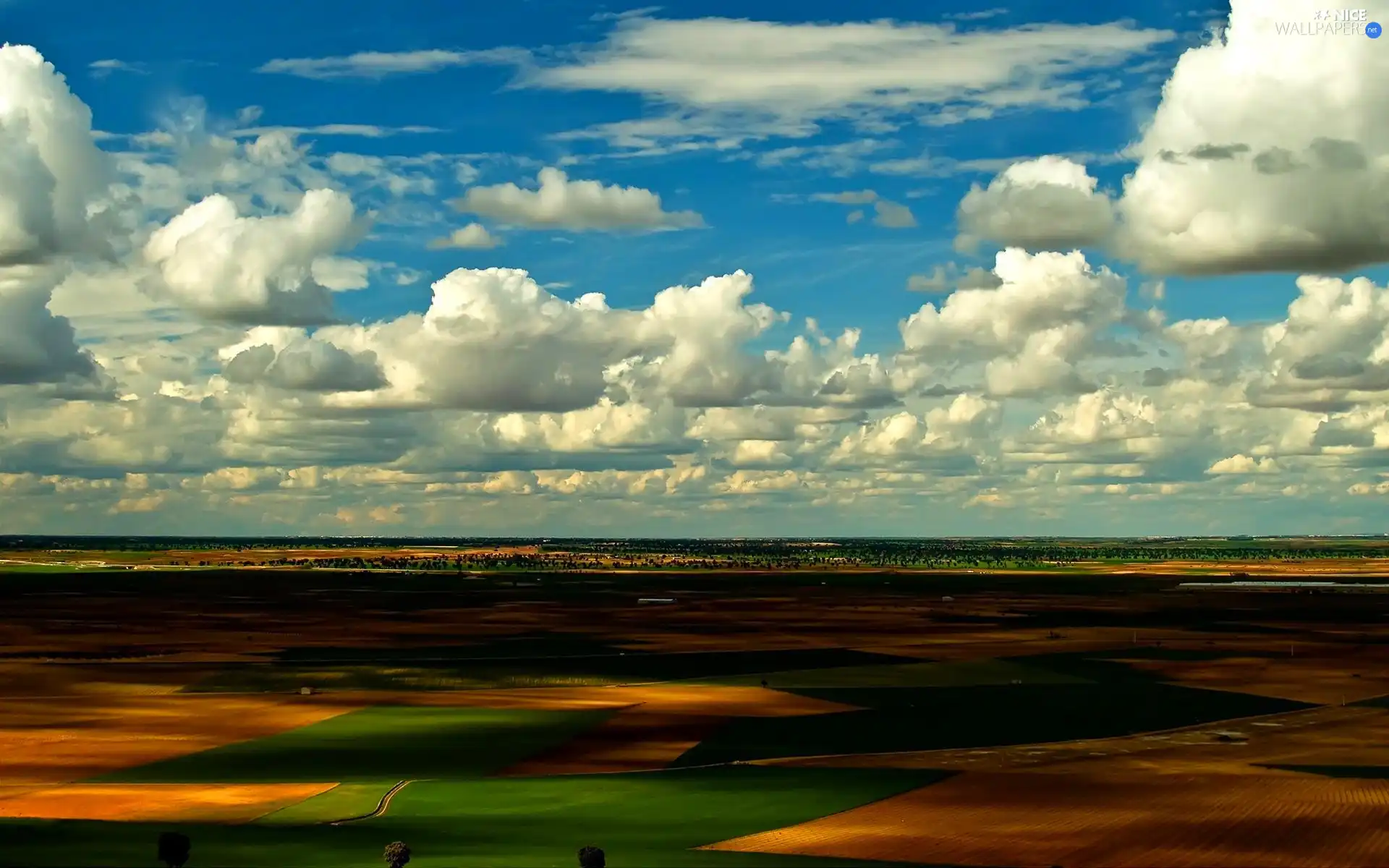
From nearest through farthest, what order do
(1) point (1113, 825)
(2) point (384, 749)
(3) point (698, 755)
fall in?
(1) point (1113, 825), (3) point (698, 755), (2) point (384, 749)

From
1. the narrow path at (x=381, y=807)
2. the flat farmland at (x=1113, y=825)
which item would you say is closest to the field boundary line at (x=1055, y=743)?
the flat farmland at (x=1113, y=825)

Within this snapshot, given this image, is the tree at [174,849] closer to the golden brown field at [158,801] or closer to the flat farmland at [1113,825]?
the golden brown field at [158,801]

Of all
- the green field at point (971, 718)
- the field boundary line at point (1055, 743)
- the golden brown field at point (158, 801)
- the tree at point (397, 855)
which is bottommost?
the field boundary line at point (1055, 743)

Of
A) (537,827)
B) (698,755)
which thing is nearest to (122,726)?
(698,755)

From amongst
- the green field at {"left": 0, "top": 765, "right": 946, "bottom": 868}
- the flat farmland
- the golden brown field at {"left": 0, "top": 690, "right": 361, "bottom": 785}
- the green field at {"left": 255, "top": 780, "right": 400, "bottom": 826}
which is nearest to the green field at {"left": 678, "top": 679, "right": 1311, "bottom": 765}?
the green field at {"left": 0, "top": 765, "right": 946, "bottom": 868}

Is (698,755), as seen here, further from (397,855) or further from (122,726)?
(122,726)

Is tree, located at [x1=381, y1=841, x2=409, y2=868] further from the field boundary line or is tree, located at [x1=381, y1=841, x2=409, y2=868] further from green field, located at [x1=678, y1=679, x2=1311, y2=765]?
the field boundary line

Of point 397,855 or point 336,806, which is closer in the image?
point 397,855
